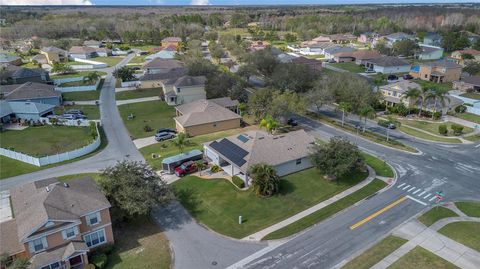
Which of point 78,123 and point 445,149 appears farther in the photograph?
point 78,123

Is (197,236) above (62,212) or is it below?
below

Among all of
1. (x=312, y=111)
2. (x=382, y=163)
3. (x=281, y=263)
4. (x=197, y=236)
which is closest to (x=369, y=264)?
(x=281, y=263)

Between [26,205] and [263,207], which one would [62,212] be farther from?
[263,207]

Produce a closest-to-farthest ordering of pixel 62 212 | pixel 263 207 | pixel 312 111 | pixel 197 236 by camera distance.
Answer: pixel 62 212 < pixel 197 236 < pixel 263 207 < pixel 312 111

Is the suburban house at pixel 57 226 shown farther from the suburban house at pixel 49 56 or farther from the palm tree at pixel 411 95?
the suburban house at pixel 49 56

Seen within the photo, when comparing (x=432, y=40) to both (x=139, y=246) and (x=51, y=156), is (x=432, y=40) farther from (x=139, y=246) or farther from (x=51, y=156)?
(x=139, y=246)

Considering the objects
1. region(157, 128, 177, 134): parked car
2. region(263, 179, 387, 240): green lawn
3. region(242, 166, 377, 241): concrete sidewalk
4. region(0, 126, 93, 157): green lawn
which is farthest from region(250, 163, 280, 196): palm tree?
region(0, 126, 93, 157): green lawn

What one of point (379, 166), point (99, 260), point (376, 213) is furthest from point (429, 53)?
point (99, 260)

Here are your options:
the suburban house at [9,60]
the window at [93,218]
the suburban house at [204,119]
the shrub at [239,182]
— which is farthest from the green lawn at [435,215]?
the suburban house at [9,60]
